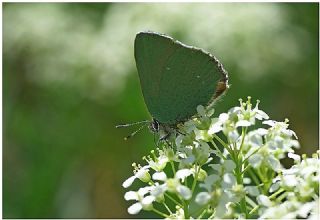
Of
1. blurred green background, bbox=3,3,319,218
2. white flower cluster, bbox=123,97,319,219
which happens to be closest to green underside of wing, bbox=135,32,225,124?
white flower cluster, bbox=123,97,319,219

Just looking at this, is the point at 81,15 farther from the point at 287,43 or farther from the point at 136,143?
the point at 287,43

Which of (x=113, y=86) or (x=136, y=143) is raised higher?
(x=113, y=86)

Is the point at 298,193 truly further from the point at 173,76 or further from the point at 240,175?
the point at 173,76

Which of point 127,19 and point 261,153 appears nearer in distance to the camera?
point 261,153

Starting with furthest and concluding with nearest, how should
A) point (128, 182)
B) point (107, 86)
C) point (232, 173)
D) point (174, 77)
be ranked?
point (107, 86), point (174, 77), point (128, 182), point (232, 173)

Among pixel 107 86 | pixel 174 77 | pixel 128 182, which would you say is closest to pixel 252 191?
pixel 128 182

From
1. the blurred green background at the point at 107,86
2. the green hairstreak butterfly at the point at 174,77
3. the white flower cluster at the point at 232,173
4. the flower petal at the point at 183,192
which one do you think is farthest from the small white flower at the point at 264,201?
the blurred green background at the point at 107,86

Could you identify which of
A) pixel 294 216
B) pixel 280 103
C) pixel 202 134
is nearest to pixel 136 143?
pixel 280 103
